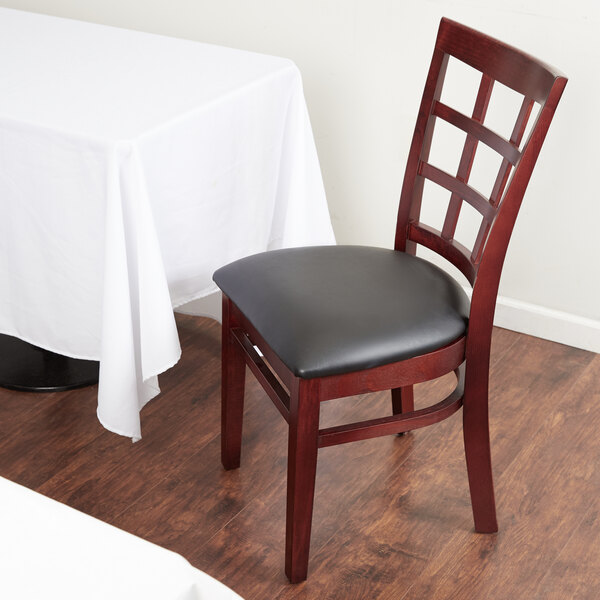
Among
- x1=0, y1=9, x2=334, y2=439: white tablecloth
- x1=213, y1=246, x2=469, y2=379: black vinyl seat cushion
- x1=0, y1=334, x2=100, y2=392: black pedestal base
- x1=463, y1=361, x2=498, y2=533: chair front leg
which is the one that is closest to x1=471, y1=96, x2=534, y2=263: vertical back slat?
x1=213, y1=246, x2=469, y2=379: black vinyl seat cushion

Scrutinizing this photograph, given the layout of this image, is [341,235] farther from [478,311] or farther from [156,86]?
[478,311]

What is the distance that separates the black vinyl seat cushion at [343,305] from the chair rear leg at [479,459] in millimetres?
155

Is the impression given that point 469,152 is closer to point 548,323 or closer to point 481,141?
point 481,141

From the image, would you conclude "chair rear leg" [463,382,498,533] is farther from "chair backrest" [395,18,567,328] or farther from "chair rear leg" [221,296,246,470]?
"chair rear leg" [221,296,246,470]

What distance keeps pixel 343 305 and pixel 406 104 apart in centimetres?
101

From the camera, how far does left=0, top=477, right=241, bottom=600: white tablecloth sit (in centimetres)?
73

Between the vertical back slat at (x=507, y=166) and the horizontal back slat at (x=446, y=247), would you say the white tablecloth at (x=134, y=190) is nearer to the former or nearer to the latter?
the horizontal back slat at (x=446, y=247)

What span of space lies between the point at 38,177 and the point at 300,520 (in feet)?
2.48

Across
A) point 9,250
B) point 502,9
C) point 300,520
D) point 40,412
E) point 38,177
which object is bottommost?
point 40,412

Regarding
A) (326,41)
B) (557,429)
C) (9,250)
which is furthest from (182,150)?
(557,429)

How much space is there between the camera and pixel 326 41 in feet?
7.75

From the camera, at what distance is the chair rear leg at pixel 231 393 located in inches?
66.6

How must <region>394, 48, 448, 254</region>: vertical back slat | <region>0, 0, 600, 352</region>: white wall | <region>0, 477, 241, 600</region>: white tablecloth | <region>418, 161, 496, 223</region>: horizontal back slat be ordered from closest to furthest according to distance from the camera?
<region>0, 477, 241, 600</region>: white tablecloth → <region>418, 161, 496, 223</region>: horizontal back slat → <region>394, 48, 448, 254</region>: vertical back slat → <region>0, 0, 600, 352</region>: white wall

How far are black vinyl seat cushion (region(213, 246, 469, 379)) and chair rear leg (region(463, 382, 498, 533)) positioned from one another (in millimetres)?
155
